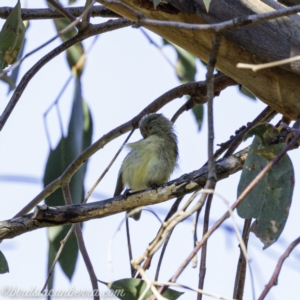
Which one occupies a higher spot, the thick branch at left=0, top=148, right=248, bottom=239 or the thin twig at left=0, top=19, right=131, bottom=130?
the thin twig at left=0, top=19, right=131, bottom=130

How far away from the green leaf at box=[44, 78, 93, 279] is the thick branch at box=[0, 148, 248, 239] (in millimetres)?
759

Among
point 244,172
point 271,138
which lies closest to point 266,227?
point 244,172

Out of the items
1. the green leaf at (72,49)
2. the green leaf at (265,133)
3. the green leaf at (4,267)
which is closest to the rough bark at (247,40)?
the green leaf at (265,133)

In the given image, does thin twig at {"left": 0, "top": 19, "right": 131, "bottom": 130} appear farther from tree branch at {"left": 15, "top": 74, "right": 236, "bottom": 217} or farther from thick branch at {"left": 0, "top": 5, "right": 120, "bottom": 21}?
tree branch at {"left": 15, "top": 74, "right": 236, "bottom": 217}

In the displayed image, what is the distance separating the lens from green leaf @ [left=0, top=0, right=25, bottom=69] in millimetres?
2383

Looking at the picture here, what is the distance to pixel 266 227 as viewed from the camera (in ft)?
5.61

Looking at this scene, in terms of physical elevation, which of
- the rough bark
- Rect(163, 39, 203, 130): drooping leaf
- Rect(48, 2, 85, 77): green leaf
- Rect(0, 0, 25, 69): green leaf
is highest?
Rect(48, 2, 85, 77): green leaf

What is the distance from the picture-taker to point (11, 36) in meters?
2.40

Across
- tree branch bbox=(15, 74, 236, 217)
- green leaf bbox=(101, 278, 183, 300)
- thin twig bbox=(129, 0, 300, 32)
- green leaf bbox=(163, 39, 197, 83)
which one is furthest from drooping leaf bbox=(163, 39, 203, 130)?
thin twig bbox=(129, 0, 300, 32)

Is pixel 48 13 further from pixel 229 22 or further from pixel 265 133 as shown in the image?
pixel 229 22

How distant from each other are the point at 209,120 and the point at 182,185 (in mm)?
792

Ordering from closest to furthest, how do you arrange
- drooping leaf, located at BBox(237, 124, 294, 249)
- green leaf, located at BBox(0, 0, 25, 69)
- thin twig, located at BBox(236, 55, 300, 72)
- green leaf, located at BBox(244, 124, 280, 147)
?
thin twig, located at BBox(236, 55, 300, 72) < drooping leaf, located at BBox(237, 124, 294, 249) < green leaf, located at BBox(244, 124, 280, 147) < green leaf, located at BBox(0, 0, 25, 69)

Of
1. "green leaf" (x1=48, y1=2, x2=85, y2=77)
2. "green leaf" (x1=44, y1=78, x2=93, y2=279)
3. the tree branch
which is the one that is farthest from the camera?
"green leaf" (x1=48, y1=2, x2=85, y2=77)

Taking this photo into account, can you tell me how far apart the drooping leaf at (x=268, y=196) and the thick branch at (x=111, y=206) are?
326 mm
